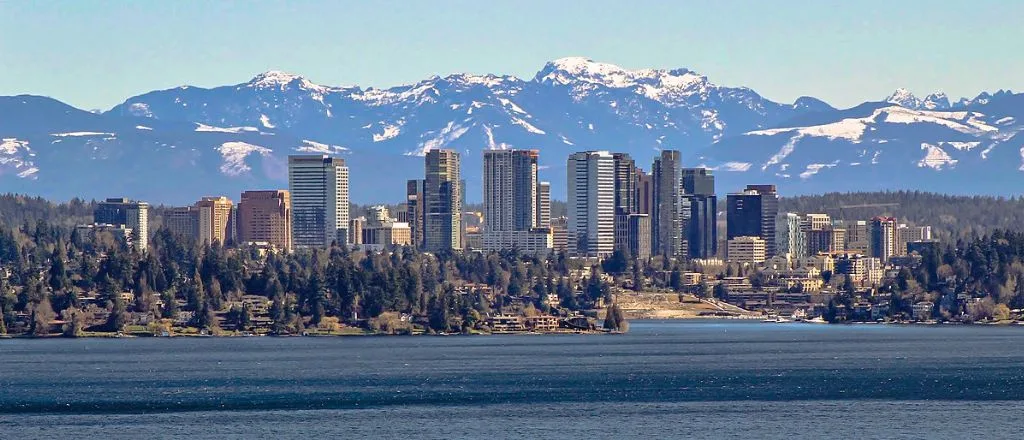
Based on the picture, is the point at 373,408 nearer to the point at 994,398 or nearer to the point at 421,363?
the point at 994,398

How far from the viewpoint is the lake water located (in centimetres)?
12888

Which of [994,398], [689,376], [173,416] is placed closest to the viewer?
[173,416]

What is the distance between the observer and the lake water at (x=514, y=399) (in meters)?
129

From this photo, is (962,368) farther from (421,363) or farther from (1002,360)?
(421,363)

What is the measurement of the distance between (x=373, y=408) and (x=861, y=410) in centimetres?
3139

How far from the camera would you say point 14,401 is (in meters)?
151

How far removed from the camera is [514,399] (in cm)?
15275

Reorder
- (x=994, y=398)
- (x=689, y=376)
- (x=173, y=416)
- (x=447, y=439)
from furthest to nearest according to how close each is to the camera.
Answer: (x=689, y=376), (x=994, y=398), (x=173, y=416), (x=447, y=439)

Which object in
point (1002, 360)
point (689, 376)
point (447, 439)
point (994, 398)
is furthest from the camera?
point (1002, 360)

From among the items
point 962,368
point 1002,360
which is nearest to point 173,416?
point 962,368

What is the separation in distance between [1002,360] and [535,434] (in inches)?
3313

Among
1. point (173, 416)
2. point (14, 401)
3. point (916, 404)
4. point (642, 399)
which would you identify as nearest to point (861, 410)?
point (916, 404)

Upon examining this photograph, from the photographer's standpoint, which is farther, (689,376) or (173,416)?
(689,376)

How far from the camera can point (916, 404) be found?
14438 cm
